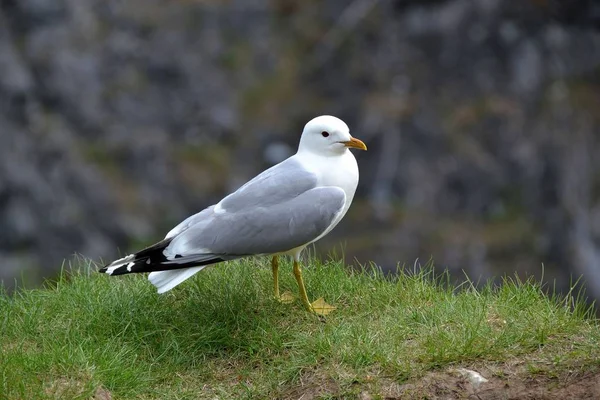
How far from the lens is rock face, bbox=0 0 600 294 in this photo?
19453 millimetres

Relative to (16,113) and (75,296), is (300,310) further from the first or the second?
(16,113)

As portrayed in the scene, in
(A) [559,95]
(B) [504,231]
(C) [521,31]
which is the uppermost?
(C) [521,31]

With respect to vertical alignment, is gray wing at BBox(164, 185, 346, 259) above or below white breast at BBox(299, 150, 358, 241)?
below

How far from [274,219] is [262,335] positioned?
705 millimetres

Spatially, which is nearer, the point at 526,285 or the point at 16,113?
the point at 526,285

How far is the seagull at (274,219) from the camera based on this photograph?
5746mm

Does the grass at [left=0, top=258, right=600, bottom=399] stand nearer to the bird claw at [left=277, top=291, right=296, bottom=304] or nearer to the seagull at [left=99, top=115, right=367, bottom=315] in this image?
the bird claw at [left=277, top=291, right=296, bottom=304]

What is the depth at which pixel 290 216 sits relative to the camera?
582 centimetres

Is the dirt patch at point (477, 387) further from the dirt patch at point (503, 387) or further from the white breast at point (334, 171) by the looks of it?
the white breast at point (334, 171)

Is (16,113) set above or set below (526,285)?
above

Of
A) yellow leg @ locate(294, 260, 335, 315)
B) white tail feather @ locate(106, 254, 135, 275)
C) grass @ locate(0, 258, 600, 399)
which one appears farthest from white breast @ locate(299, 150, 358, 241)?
white tail feather @ locate(106, 254, 135, 275)

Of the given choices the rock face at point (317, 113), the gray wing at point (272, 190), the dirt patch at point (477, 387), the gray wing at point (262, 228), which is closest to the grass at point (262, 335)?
the dirt patch at point (477, 387)

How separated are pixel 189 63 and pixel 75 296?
17.3 m

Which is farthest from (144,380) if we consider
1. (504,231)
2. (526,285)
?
(504,231)
